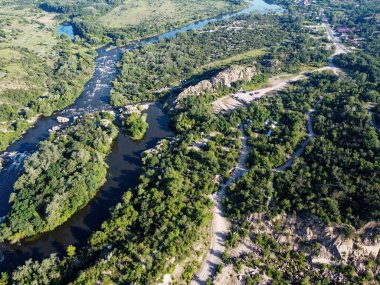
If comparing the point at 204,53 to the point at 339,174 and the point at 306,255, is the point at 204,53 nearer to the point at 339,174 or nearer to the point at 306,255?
the point at 339,174

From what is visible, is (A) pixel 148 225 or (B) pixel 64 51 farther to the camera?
(B) pixel 64 51

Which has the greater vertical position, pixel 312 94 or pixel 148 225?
pixel 312 94

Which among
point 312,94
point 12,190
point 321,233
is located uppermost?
point 312,94

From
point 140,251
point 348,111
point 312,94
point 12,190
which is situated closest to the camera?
point 140,251

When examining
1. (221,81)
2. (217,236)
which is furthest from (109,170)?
(221,81)

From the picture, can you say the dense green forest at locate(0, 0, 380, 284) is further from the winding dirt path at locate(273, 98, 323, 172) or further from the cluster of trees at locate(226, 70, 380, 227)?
the winding dirt path at locate(273, 98, 323, 172)

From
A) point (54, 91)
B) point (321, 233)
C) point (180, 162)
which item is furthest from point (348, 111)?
point (54, 91)

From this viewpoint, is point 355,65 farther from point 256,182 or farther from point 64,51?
point 64,51
